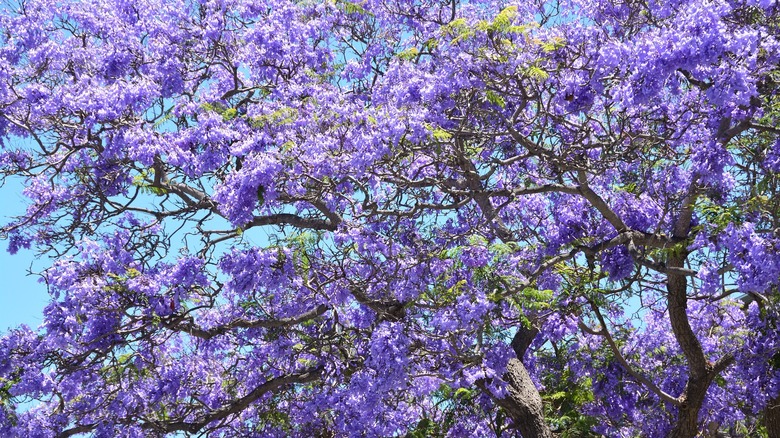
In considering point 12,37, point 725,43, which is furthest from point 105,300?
point 725,43

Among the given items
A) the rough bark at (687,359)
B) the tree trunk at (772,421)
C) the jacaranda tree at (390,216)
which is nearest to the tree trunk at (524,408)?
the jacaranda tree at (390,216)

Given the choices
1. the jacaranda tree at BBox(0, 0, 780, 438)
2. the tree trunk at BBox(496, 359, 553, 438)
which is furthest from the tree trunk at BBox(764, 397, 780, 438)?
the tree trunk at BBox(496, 359, 553, 438)

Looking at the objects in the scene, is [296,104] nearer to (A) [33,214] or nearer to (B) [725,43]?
(A) [33,214]

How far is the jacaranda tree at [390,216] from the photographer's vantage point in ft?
27.7

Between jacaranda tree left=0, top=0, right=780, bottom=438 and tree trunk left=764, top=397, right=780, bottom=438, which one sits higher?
jacaranda tree left=0, top=0, right=780, bottom=438

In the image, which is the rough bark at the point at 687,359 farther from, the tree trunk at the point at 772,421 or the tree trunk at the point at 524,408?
the tree trunk at the point at 524,408

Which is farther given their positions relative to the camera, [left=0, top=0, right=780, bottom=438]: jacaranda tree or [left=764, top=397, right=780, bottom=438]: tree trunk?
[left=764, top=397, right=780, bottom=438]: tree trunk

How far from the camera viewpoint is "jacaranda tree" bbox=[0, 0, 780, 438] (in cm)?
843

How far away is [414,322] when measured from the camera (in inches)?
370

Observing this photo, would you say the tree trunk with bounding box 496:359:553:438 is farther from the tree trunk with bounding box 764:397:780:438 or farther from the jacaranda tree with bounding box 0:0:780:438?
the tree trunk with bounding box 764:397:780:438

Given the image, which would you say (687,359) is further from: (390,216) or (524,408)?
(390,216)

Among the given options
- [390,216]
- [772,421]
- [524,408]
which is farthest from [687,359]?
[390,216]

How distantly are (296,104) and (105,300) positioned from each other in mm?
2719

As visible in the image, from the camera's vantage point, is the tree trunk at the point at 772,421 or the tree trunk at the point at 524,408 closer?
the tree trunk at the point at 524,408
